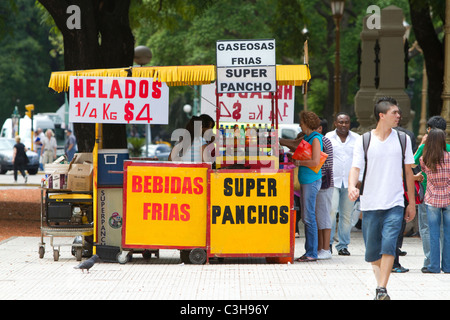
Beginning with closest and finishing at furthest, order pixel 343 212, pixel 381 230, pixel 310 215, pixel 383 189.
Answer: pixel 383 189
pixel 381 230
pixel 310 215
pixel 343 212

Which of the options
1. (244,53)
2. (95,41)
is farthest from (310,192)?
(95,41)

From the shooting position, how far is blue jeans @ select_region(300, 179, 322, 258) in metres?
Answer: 11.3

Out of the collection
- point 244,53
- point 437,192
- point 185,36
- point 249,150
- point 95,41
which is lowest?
point 437,192

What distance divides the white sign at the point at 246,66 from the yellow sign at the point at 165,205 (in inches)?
42.7

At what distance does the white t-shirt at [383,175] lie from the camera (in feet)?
26.2

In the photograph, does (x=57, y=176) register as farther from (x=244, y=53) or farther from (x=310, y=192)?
(x=310, y=192)

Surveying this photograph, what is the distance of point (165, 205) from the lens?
10.9 metres

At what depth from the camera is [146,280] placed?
9539mm

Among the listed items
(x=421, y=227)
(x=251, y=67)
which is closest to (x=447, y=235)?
(x=421, y=227)

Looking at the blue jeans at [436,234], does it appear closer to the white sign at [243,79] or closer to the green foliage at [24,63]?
the white sign at [243,79]

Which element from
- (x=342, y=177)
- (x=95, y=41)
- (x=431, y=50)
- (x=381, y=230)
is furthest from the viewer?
(x=431, y=50)

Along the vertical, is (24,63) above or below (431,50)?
above

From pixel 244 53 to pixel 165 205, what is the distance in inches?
81.9

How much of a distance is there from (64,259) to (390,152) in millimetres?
5219
